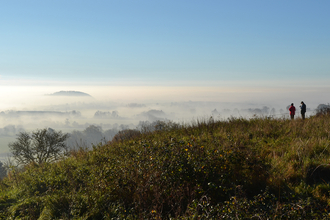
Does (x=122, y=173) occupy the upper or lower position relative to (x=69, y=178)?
upper

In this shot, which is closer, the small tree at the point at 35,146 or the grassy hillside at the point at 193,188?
the grassy hillside at the point at 193,188

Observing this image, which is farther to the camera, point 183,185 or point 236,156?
point 236,156

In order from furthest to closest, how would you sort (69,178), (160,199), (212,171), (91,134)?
(91,134) < (69,178) < (212,171) < (160,199)

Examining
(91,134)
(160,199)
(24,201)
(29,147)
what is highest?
(160,199)

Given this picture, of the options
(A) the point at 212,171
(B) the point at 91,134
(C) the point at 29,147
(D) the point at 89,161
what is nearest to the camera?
(A) the point at 212,171

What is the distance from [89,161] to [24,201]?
10.6ft

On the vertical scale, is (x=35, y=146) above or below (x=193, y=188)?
below

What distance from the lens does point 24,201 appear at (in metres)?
6.89

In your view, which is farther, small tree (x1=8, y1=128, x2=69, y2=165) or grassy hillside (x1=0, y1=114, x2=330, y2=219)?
small tree (x1=8, y1=128, x2=69, y2=165)

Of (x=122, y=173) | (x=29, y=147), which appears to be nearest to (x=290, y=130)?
(x=122, y=173)

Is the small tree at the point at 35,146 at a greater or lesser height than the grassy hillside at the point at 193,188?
lesser

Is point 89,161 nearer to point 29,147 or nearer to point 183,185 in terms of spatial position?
point 183,185

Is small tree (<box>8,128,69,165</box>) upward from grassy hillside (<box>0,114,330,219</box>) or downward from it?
downward

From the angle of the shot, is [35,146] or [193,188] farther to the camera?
[35,146]
